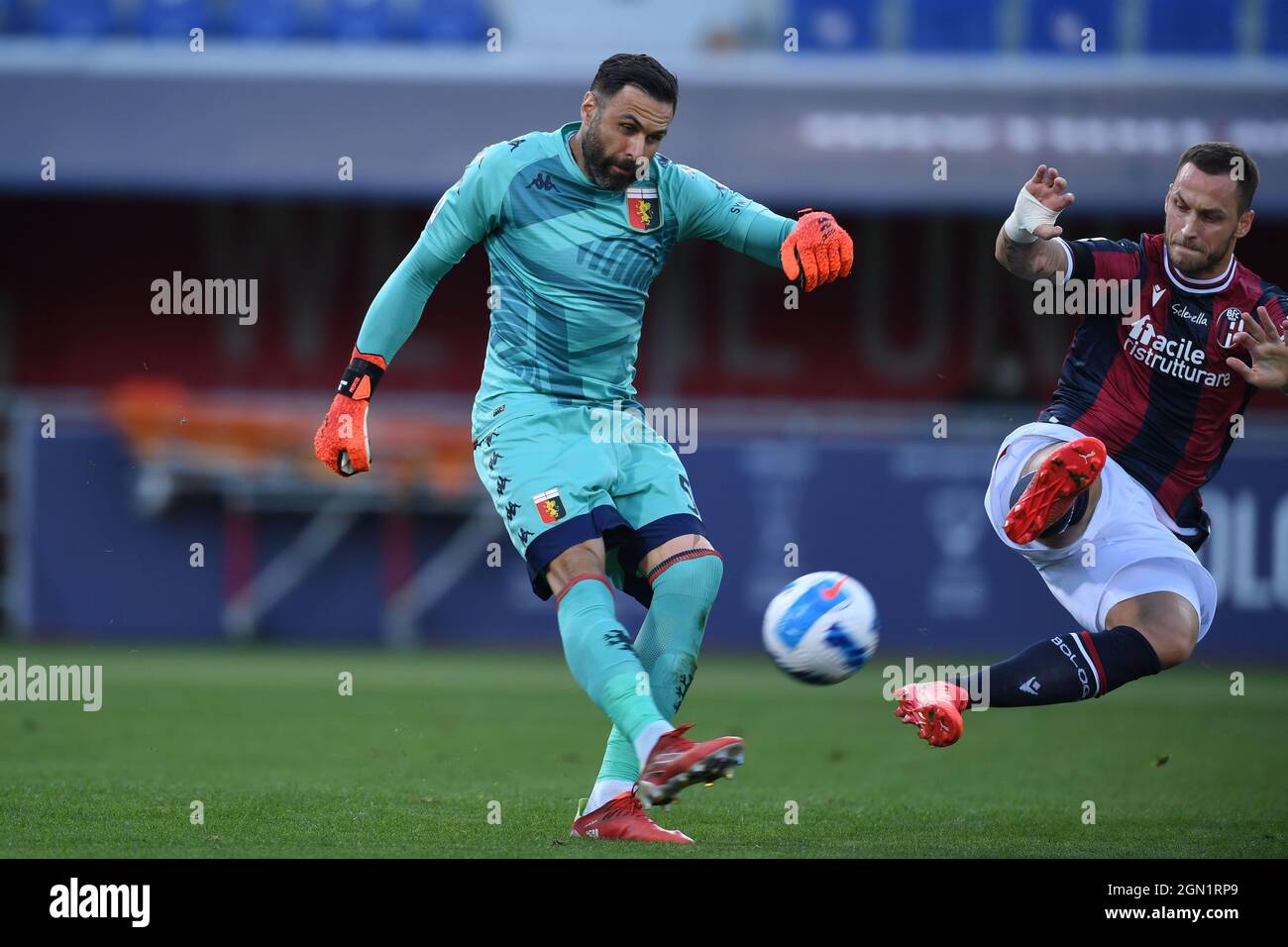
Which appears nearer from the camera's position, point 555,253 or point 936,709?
point 936,709

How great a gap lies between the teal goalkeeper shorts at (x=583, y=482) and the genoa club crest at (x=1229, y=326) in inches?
71.8

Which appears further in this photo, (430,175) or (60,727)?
(430,175)

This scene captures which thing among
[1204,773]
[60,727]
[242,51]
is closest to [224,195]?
[242,51]

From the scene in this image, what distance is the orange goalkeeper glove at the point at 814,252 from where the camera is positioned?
5367 mm

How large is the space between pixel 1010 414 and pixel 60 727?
8.75m

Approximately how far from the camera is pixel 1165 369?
594 centimetres

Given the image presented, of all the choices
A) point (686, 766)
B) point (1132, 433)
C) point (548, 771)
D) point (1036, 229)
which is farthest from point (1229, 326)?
point (548, 771)

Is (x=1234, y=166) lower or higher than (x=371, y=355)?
higher

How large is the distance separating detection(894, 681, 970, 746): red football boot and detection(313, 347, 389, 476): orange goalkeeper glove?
1.80m

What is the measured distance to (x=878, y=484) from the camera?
1383 cm

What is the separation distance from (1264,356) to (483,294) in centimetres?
1250

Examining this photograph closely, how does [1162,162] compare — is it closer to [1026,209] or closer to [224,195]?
[224,195]

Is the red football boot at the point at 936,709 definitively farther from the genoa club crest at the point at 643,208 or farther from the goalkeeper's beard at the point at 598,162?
the goalkeeper's beard at the point at 598,162

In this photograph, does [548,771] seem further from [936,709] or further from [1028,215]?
[1028,215]
